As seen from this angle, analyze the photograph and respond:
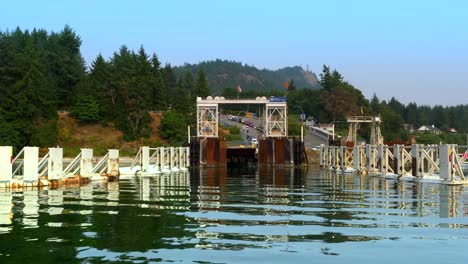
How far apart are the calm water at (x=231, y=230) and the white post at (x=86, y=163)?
37.4 ft

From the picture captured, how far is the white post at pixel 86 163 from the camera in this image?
33.3 m

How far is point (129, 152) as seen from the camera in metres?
98.9

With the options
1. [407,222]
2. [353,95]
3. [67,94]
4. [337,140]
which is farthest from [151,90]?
[407,222]

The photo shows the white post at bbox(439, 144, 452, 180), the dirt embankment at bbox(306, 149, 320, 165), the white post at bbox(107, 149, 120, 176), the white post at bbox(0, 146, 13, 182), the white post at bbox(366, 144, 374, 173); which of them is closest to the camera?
the white post at bbox(0, 146, 13, 182)

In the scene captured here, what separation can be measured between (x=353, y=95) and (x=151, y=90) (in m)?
66.8

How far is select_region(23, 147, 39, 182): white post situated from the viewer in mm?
26906

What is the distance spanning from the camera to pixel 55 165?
96.1 ft

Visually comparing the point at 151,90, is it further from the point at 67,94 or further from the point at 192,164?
the point at 192,164

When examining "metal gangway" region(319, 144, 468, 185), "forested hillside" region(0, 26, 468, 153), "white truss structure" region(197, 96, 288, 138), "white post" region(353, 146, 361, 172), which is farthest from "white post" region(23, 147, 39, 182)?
"forested hillside" region(0, 26, 468, 153)

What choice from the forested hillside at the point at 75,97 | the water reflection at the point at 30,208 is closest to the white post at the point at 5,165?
the water reflection at the point at 30,208

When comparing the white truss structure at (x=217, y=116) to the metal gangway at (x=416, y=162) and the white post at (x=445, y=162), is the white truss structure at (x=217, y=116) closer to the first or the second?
the metal gangway at (x=416, y=162)

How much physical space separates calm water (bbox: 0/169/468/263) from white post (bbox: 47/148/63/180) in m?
6.89

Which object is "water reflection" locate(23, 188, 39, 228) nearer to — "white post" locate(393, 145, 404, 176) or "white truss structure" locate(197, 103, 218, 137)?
"white post" locate(393, 145, 404, 176)

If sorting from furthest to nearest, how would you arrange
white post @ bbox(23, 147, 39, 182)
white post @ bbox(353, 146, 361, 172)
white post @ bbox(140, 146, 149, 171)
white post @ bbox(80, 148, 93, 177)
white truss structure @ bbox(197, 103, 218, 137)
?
white truss structure @ bbox(197, 103, 218, 137) < white post @ bbox(353, 146, 361, 172) < white post @ bbox(140, 146, 149, 171) < white post @ bbox(80, 148, 93, 177) < white post @ bbox(23, 147, 39, 182)
